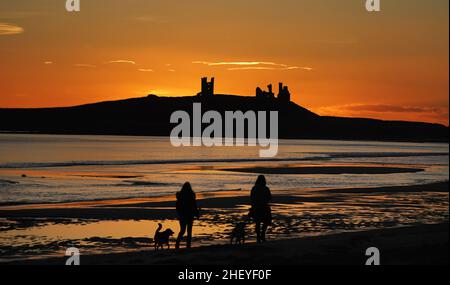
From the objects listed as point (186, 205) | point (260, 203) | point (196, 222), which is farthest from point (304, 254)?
point (196, 222)

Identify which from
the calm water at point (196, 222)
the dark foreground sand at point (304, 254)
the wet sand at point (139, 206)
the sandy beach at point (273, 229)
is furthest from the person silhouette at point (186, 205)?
the wet sand at point (139, 206)

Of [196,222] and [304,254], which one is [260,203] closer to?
[304,254]

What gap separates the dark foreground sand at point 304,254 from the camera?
14.4 m

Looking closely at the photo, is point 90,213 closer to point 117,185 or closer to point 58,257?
point 58,257

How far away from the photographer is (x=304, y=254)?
596 inches

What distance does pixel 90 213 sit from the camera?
2438cm

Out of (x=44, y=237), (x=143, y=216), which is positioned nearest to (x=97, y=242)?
(x=44, y=237)

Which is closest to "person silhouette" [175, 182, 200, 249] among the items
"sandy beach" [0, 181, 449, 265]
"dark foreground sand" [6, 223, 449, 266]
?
"sandy beach" [0, 181, 449, 265]

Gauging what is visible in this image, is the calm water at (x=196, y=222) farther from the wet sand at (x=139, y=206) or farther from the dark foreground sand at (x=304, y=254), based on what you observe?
the dark foreground sand at (x=304, y=254)

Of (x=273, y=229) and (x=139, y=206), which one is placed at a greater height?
(x=139, y=206)

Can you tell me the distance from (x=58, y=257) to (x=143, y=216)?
766 cm

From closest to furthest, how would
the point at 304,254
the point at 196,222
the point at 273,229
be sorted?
the point at 304,254 → the point at 273,229 → the point at 196,222

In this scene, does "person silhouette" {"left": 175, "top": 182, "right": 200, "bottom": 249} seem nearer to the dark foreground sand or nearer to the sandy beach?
the sandy beach
